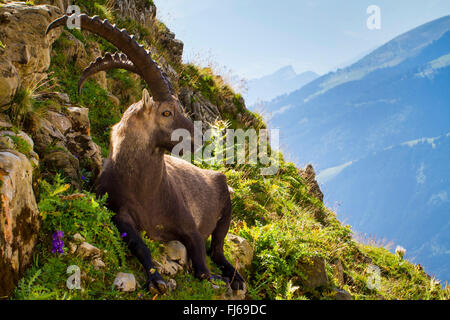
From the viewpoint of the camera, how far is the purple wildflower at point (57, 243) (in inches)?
145

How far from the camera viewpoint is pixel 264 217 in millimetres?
9531

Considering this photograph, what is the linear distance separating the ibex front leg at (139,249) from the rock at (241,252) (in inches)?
90.9

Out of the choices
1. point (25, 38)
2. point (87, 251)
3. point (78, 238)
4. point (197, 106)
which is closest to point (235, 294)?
point (87, 251)

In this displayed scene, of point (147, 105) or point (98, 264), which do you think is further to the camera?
point (147, 105)

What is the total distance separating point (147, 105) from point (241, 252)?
3.15 m

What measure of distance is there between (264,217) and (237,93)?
11001mm

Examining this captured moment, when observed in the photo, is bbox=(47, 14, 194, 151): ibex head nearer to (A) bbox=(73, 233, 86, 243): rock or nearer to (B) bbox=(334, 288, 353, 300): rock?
(A) bbox=(73, 233, 86, 243): rock

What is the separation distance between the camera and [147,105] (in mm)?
5207

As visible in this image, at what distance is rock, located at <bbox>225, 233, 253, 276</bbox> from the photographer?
6402 mm

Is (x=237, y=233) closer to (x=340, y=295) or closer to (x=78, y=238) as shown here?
(x=340, y=295)

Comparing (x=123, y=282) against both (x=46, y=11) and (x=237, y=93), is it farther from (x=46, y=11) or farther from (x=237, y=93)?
(x=237, y=93)

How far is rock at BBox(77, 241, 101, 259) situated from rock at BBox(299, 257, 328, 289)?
13.4ft
